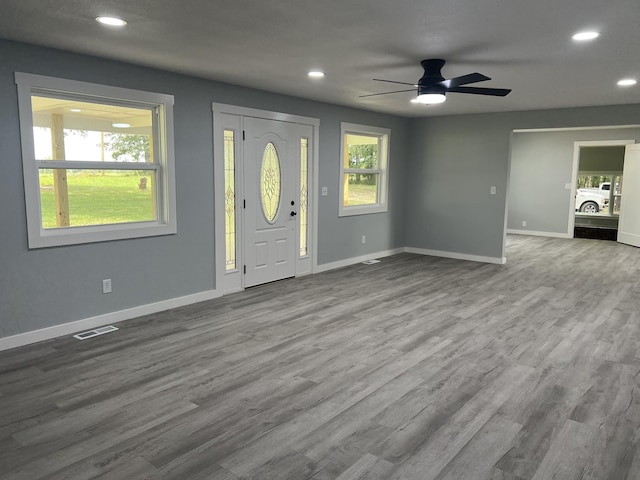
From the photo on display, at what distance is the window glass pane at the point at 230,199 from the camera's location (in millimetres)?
5293

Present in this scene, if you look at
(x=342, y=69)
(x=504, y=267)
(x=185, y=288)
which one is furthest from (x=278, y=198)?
(x=504, y=267)

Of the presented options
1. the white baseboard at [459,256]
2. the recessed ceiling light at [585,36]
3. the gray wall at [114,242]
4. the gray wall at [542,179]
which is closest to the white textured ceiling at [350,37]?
the recessed ceiling light at [585,36]

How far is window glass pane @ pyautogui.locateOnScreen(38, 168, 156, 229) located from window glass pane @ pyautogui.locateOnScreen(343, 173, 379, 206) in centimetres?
337

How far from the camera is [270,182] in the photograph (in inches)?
231

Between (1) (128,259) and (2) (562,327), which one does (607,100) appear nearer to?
(2) (562,327)

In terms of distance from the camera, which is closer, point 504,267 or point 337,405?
point 337,405

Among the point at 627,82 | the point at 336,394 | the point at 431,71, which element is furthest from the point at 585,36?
the point at 336,394

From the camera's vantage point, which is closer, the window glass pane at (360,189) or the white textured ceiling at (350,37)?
the white textured ceiling at (350,37)

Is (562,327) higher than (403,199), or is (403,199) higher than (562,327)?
(403,199)

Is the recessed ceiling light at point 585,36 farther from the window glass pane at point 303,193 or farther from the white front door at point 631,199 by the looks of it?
the white front door at point 631,199

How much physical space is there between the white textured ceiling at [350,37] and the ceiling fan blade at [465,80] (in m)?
0.21

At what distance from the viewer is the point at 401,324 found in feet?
14.6

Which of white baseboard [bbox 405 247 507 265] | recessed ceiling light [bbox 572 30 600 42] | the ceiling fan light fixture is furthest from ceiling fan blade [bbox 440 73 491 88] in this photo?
white baseboard [bbox 405 247 507 265]

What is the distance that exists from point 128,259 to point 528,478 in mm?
3673
